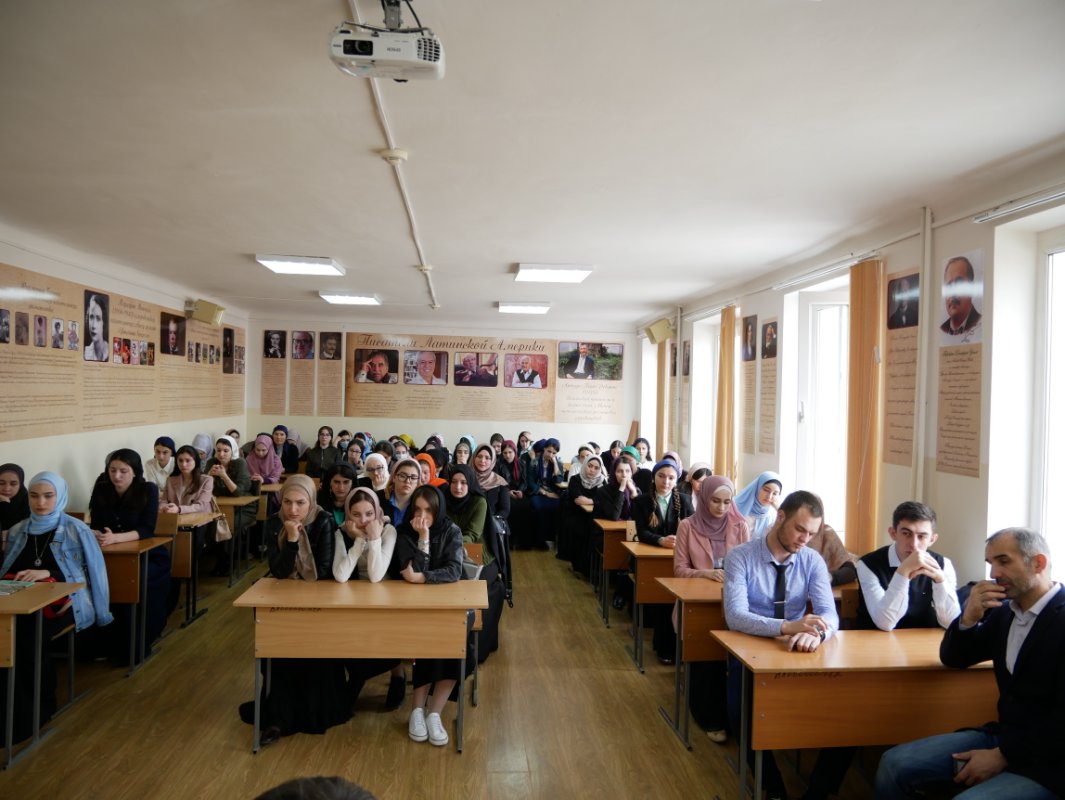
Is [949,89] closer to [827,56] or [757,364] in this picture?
[827,56]

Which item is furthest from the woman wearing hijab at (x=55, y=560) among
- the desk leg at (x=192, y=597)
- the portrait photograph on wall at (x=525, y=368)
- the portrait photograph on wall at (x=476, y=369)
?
the portrait photograph on wall at (x=525, y=368)

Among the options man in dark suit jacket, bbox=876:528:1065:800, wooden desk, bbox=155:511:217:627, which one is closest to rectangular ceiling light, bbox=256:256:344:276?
wooden desk, bbox=155:511:217:627

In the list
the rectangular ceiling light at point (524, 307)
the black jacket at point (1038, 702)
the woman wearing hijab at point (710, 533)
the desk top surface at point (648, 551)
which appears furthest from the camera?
the rectangular ceiling light at point (524, 307)

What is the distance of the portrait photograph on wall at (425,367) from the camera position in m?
12.6

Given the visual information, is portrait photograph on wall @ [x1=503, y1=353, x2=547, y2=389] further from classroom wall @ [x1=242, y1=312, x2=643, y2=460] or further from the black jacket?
the black jacket

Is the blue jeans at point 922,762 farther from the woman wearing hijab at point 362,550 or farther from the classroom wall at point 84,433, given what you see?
the classroom wall at point 84,433

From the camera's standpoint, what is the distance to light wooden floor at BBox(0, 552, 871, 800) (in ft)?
10.4

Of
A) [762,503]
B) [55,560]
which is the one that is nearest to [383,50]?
[55,560]

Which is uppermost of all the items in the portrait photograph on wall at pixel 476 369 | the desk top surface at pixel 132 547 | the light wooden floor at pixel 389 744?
the portrait photograph on wall at pixel 476 369

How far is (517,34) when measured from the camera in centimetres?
236

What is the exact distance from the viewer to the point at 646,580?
4.85 meters

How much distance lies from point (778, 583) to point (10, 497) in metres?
5.37

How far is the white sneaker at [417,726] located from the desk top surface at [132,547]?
2.24m

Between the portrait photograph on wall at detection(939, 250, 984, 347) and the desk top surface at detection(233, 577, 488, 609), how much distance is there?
3347 millimetres
